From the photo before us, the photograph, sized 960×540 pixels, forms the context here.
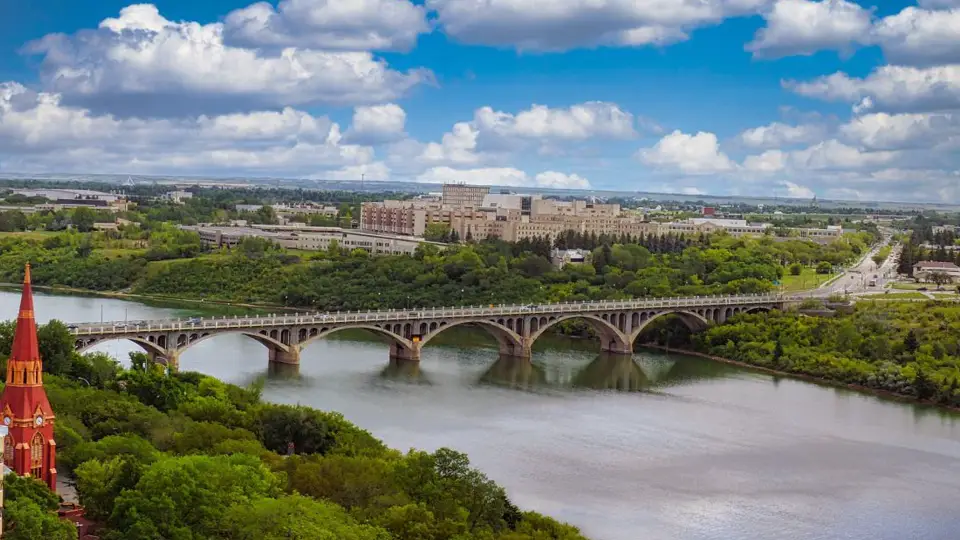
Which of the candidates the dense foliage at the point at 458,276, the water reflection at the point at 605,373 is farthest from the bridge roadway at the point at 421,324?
the dense foliage at the point at 458,276

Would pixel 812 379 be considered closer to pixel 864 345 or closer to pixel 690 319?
pixel 864 345

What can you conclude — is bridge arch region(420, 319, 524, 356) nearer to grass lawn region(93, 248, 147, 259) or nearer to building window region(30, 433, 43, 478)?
building window region(30, 433, 43, 478)

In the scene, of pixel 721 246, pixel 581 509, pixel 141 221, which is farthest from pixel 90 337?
pixel 141 221

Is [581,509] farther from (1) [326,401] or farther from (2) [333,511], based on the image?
(1) [326,401]

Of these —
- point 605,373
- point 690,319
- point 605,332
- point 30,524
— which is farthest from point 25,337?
point 690,319

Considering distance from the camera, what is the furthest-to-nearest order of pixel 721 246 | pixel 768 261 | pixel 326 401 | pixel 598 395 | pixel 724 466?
1. pixel 721 246
2. pixel 768 261
3. pixel 598 395
4. pixel 326 401
5. pixel 724 466

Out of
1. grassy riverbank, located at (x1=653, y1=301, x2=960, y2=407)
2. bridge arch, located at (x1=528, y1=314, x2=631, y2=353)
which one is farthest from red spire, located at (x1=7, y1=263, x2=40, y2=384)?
grassy riverbank, located at (x1=653, y1=301, x2=960, y2=407)
